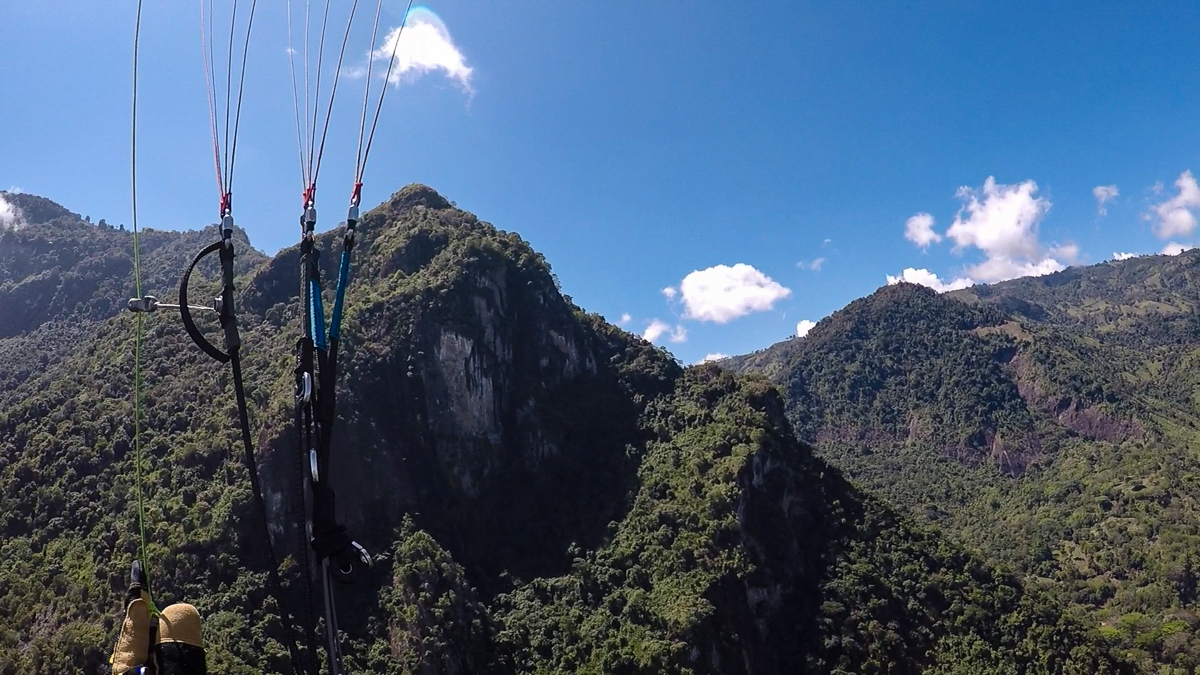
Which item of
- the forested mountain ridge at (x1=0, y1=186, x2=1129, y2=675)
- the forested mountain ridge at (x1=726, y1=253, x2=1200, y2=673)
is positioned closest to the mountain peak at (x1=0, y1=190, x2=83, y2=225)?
the forested mountain ridge at (x1=0, y1=186, x2=1129, y2=675)

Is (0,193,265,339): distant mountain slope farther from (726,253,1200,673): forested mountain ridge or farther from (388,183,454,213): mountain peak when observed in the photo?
(726,253,1200,673): forested mountain ridge

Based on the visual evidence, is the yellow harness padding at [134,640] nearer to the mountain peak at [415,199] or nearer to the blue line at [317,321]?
the blue line at [317,321]

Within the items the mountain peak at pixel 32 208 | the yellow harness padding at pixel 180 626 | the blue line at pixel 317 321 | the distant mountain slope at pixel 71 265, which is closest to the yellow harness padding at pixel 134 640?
the yellow harness padding at pixel 180 626

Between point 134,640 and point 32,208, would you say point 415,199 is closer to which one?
point 134,640

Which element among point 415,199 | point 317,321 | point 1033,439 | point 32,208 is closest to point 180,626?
point 317,321

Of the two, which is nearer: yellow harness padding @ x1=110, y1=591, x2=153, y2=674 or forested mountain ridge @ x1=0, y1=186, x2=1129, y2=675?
yellow harness padding @ x1=110, y1=591, x2=153, y2=674

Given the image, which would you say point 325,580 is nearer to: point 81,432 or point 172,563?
point 172,563

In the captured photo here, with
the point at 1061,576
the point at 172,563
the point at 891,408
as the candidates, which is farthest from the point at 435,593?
the point at 891,408
